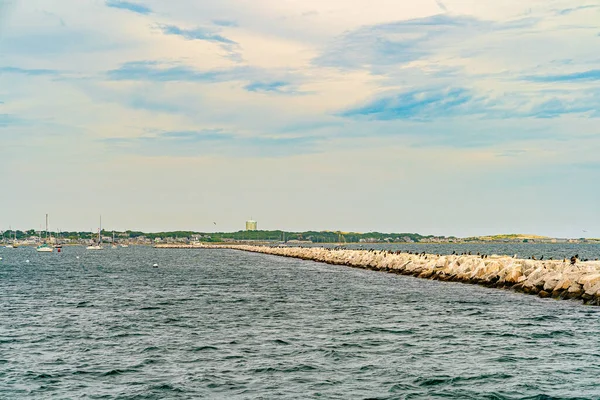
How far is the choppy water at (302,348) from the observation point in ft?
49.3

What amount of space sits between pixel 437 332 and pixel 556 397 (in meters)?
8.76

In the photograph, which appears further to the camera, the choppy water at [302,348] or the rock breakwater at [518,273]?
the rock breakwater at [518,273]

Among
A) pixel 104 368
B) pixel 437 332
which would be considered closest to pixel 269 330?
pixel 437 332

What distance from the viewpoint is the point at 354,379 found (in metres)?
15.7

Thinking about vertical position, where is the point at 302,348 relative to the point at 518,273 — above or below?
below

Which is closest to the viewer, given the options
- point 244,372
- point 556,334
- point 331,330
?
point 244,372

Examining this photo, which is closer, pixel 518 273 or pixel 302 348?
pixel 302 348

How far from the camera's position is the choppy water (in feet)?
49.3

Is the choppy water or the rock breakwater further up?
the rock breakwater

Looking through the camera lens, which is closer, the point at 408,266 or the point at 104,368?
the point at 104,368

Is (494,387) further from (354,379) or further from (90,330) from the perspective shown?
(90,330)

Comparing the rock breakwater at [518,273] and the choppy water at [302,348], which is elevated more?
the rock breakwater at [518,273]

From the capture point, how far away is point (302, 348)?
19766mm

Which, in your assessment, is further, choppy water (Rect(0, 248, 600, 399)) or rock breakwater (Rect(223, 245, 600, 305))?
rock breakwater (Rect(223, 245, 600, 305))
